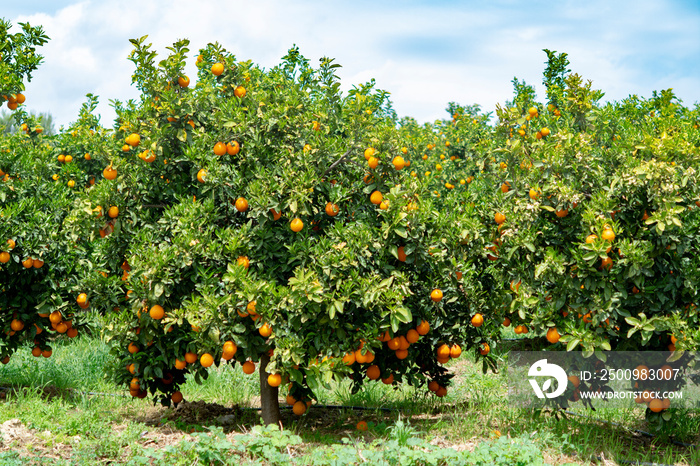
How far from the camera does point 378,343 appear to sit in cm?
438

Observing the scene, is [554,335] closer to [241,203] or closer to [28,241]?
[241,203]

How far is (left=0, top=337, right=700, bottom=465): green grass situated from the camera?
4398mm

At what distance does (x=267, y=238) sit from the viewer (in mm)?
4602

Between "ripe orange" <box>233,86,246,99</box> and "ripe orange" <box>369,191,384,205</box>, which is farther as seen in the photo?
"ripe orange" <box>233,86,246,99</box>

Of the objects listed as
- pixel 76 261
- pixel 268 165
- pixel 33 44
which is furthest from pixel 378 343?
→ pixel 33 44

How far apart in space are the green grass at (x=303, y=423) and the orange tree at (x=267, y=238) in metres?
0.44

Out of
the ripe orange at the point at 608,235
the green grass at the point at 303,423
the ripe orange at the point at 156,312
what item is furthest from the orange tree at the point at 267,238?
the ripe orange at the point at 608,235

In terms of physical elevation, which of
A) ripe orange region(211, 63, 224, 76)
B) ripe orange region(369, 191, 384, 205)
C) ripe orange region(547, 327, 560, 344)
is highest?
ripe orange region(211, 63, 224, 76)

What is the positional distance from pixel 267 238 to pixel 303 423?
1.85m

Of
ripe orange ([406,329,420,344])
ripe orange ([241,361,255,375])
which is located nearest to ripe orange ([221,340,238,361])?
ripe orange ([241,361,255,375])

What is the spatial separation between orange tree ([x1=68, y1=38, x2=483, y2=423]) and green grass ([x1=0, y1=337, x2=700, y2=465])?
44 centimetres

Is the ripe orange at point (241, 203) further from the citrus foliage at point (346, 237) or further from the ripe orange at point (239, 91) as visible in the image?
the ripe orange at point (239, 91)

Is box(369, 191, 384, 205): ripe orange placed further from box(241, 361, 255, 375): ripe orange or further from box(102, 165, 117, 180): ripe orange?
box(102, 165, 117, 180): ripe orange

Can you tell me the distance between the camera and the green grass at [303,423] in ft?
14.4
